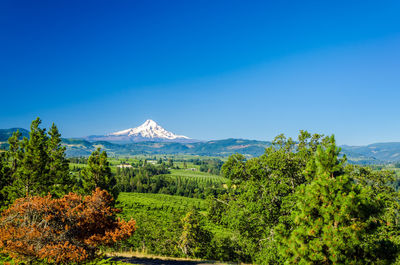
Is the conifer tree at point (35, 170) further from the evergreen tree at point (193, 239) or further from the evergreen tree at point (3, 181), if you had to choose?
the evergreen tree at point (193, 239)

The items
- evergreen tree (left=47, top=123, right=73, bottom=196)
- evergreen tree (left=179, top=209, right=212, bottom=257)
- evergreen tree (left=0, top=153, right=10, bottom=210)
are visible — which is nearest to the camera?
evergreen tree (left=0, top=153, right=10, bottom=210)

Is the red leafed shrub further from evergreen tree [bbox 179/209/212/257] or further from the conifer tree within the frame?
the conifer tree

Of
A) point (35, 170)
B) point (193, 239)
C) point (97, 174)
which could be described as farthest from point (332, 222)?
point (35, 170)

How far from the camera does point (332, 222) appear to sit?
9.33 metres

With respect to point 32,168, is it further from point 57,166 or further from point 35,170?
point 57,166

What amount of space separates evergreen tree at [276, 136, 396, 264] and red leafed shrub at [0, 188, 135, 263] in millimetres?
8612

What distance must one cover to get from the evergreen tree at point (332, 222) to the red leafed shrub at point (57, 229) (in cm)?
861

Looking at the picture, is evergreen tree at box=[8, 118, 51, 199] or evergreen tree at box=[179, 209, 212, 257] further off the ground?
evergreen tree at box=[8, 118, 51, 199]

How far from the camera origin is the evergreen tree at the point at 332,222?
29.8 ft

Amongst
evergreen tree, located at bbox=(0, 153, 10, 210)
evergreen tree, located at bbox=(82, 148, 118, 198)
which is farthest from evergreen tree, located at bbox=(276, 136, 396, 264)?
evergreen tree, located at bbox=(0, 153, 10, 210)

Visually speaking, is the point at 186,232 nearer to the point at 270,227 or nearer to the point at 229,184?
the point at 229,184

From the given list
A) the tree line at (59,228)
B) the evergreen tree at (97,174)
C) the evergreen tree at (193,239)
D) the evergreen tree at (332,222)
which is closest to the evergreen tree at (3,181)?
the evergreen tree at (97,174)

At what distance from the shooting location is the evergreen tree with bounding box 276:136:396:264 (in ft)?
29.8

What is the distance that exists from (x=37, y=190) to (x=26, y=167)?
347 centimetres
